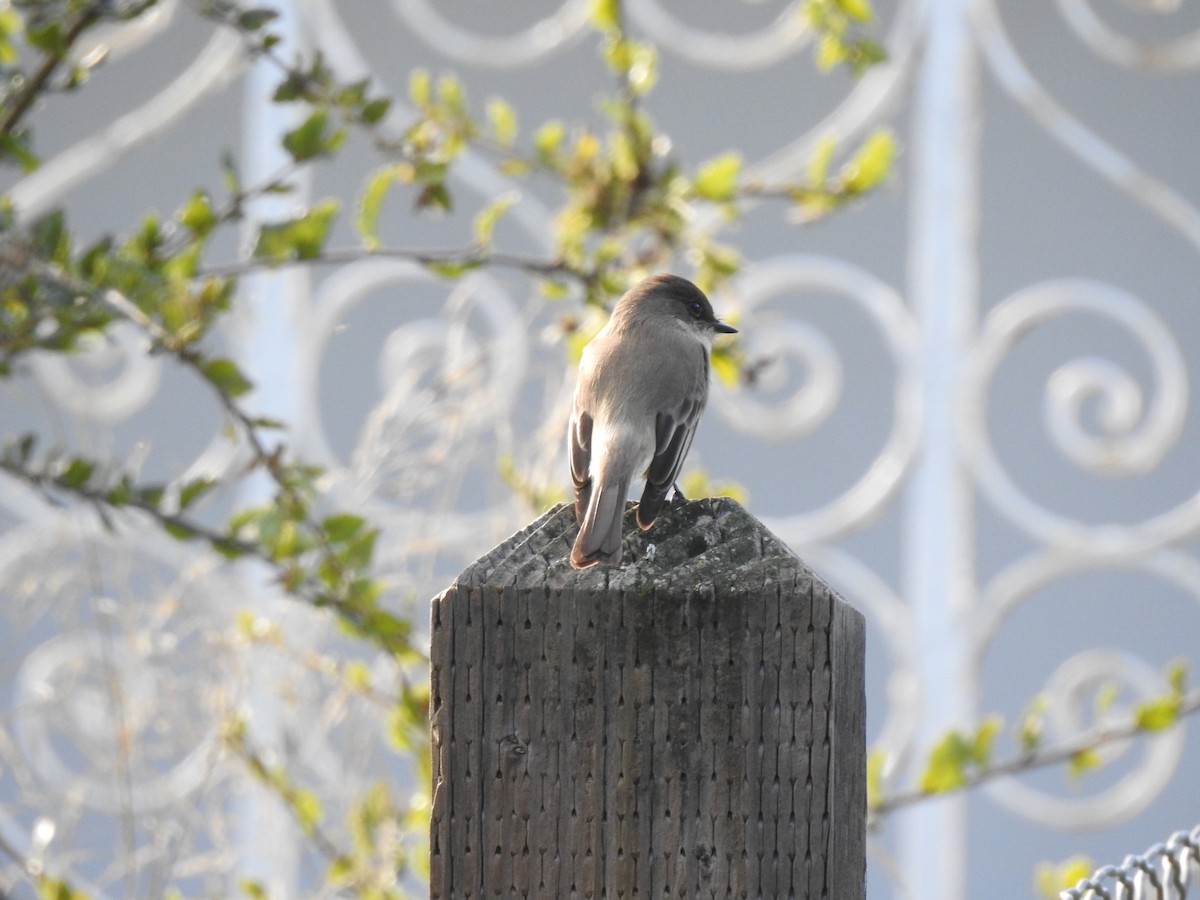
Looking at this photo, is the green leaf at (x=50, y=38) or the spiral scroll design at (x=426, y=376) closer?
the green leaf at (x=50, y=38)

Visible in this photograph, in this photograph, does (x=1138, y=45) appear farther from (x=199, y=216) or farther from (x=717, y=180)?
(x=199, y=216)

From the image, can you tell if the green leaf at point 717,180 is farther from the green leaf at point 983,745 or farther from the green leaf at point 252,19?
the green leaf at point 983,745

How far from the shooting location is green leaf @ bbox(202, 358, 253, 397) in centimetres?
252

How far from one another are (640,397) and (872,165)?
1.20m

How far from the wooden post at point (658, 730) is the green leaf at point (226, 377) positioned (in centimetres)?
131

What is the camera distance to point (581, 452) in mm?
2180

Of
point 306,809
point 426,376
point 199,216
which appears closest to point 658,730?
point 199,216

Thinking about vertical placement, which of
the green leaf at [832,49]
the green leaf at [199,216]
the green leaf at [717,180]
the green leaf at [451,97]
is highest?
the green leaf at [451,97]

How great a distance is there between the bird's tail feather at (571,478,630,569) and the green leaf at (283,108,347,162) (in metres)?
1.22

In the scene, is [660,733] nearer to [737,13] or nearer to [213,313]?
[213,313]

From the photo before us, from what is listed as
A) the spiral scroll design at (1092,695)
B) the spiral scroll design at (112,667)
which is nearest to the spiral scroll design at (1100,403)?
the spiral scroll design at (1092,695)

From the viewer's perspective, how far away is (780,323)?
15.7 feet

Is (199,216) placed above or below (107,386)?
below

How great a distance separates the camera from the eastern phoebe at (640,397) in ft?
6.37
